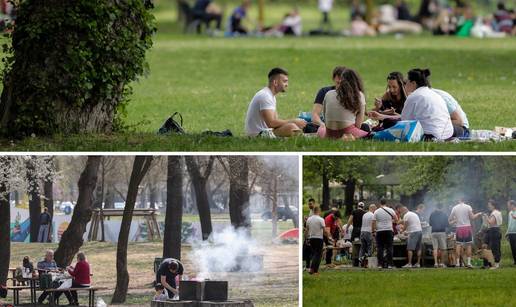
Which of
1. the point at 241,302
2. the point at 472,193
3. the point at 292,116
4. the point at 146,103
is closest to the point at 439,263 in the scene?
the point at 472,193

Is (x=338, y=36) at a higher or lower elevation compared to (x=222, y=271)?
higher

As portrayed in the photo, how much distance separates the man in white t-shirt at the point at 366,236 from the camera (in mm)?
11320

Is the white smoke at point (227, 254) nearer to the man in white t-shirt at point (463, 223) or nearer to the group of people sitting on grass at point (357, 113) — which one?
the man in white t-shirt at point (463, 223)

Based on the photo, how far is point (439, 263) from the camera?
11.3 metres

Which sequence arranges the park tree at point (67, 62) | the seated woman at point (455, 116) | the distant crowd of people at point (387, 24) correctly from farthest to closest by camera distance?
1. the distant crowd of people at point (387, 24)
2. the seated woman at point (455, 116)
3. the park tree at point (67, 62)

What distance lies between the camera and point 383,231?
11352mm

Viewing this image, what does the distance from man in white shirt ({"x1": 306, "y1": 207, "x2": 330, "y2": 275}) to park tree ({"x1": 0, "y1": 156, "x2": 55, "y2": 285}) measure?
229 centimetres

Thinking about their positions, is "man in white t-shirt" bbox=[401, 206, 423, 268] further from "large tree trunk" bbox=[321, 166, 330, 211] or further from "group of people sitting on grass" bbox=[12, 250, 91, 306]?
"group of people sitting on grass" bbox=[12, 250, 91, 306]

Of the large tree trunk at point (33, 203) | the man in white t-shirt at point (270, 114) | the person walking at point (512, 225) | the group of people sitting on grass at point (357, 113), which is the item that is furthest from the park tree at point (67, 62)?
the person walking at point (512, 225)

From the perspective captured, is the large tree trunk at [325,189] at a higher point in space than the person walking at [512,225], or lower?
higher

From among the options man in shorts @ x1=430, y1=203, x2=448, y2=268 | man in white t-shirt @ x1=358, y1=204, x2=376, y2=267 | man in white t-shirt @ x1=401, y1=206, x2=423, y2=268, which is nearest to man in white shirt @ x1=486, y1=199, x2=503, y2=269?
man in shorts @ x1=430, y1=203, x2=448, y2=268

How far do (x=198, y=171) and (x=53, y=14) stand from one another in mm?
4077

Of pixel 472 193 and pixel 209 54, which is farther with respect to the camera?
pixel 209 54

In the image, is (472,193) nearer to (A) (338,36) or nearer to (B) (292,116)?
(B) (292,116)
